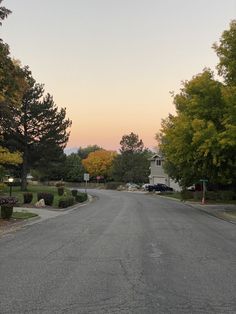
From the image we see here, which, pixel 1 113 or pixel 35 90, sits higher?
pixel 35 90

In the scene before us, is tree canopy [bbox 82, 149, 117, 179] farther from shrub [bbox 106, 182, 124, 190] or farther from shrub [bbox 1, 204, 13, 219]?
shrub [bbox 1, 204, 13, 219]

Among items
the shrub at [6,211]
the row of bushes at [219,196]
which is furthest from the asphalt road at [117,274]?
the row of bushes at [219,196]

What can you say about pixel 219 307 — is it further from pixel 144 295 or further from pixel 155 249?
pixel 155 249

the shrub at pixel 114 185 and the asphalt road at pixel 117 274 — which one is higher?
the shrub at pixel 114 185

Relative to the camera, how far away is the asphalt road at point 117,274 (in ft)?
26.2

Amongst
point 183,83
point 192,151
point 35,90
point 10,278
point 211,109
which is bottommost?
point 10,278

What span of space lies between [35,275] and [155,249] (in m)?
5.15

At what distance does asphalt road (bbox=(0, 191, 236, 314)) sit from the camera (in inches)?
315

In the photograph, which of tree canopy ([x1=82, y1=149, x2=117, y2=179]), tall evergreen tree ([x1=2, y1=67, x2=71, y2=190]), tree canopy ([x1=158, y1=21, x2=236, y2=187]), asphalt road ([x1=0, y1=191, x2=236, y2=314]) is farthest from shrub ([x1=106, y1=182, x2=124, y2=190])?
asphalt road ([x1=0, y1=191, x2=236, y2=314])

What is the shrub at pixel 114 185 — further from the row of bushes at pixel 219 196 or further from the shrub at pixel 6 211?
the shrub at pixel 6 211

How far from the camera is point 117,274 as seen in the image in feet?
35.1

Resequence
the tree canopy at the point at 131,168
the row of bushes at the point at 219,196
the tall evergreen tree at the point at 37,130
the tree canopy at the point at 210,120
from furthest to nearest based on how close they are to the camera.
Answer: the tree canopy at the point at 131,168
the tall evergreen tree at the point at 37,130
the row of bushes at the point at 219,196
the tree canopy at the point at 210,120

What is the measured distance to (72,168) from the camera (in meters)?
133

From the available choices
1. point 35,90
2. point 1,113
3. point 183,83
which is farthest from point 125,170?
point 1,113
